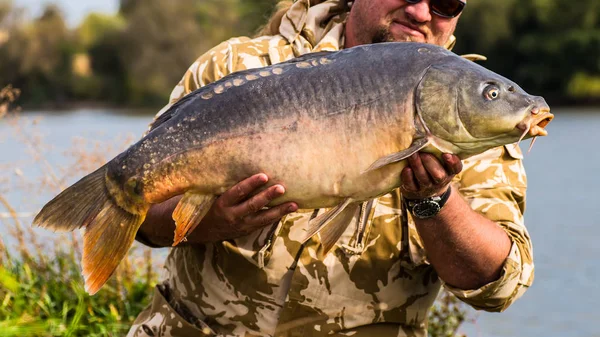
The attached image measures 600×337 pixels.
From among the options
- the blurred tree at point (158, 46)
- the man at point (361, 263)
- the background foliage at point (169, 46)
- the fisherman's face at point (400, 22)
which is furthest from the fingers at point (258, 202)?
the blurred tree at point (158, 46)

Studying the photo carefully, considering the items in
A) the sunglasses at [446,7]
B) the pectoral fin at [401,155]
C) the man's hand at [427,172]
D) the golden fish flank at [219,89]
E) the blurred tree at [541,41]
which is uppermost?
the golden fish flank at [219,89]

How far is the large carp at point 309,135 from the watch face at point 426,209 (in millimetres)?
256

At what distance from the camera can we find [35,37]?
171ft

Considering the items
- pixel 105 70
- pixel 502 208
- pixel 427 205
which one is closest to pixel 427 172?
pixel 427 205

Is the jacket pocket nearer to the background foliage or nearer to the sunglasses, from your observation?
the sunglasses

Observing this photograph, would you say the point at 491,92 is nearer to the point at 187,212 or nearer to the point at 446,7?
the point at 187,212

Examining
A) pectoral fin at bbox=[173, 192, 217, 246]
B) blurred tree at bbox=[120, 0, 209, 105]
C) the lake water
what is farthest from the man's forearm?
blurred tree at bbox=[120, 0, 209, 105]

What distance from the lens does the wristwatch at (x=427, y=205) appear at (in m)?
3.09

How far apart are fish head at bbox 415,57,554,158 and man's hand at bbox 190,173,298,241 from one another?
1.82ft

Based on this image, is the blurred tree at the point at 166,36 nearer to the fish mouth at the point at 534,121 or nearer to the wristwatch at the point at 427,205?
→ the wristwatch at the point at 427,205

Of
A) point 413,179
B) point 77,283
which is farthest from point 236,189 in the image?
point 77,283

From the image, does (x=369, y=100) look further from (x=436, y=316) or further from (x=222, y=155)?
(x=436, y=316)

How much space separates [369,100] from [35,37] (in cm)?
5245

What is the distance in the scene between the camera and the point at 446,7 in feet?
13.1
